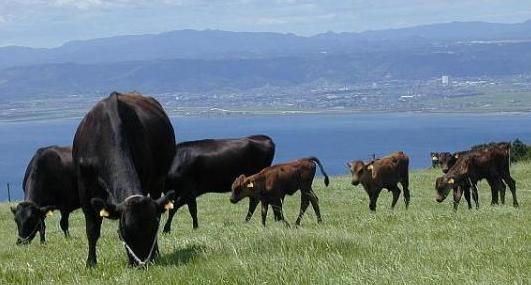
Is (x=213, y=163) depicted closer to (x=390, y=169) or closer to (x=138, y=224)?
(x=390, y=169)

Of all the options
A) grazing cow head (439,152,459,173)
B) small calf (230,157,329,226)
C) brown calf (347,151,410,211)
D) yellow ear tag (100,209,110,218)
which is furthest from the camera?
grazing cow head (439,152,459,173)

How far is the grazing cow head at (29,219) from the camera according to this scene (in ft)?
57.8

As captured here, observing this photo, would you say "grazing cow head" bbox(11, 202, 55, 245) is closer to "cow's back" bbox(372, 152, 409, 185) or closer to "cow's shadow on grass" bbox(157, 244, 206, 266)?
"cow's shadow on grass" bbox(157, 244, 206, 266)

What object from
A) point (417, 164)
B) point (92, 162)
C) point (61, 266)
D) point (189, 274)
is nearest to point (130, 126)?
point (92, 162)

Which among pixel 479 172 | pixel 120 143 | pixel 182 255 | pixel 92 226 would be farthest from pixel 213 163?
pixel 182 255

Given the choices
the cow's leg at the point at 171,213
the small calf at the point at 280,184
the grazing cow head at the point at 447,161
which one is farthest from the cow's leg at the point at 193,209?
the grazing cow head at the point at 447,161

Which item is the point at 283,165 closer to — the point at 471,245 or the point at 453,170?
the point at 453,170

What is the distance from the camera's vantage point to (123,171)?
1021cm

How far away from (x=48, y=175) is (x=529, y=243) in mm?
12153

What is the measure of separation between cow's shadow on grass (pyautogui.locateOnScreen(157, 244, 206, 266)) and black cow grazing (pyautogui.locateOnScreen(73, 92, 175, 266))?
0.20 metres

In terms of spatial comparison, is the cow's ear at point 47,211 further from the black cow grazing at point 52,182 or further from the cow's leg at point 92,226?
the cow's leg at point 92,226

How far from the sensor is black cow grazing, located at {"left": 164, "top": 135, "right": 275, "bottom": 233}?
20.3m

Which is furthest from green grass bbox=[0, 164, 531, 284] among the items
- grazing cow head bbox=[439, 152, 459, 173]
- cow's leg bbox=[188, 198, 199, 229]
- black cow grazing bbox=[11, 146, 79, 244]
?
grazing cow head bbox=[439, 152, 459, 173]

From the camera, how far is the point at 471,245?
34.3 feet
